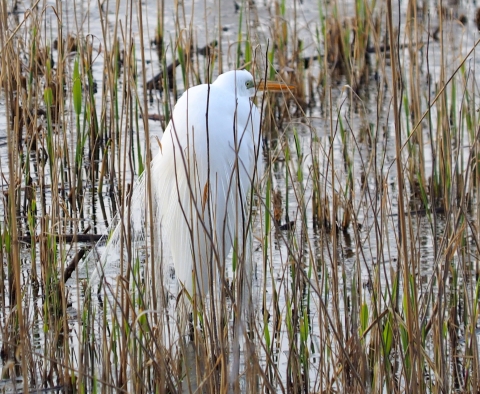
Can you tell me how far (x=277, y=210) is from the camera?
315 centimetres

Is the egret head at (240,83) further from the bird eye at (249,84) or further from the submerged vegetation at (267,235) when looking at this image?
the submerged vegetation at (267,235)

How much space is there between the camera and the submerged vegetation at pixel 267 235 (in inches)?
66.4

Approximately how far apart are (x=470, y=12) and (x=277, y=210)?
10.9 ft

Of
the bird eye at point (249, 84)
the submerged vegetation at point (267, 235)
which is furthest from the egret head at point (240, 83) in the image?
the submerged vegetation at point (267, 235)

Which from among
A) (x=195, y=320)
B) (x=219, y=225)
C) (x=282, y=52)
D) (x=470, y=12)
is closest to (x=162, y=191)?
(x=219, y=225)

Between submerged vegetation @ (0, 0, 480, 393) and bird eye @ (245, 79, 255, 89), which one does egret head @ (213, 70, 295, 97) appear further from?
submerged vegetation @ (0, 0, 480, 393)

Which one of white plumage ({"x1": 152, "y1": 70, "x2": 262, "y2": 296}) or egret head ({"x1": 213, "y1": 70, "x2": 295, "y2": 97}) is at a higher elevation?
egret head ({"x1": 213, "y1": 70, "x2": 295, "y2": 97})

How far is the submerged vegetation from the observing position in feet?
5.54

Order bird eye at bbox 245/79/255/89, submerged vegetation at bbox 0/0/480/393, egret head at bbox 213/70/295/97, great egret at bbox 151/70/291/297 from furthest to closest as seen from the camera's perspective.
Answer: bird eye at bbox 245/79/255/89 < egret head at bbox 213/70/295/97 < great egret at bbox 151/70/291/297 < submerged vegetation at bbox 0/0/480/393


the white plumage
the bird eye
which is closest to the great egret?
the white plumage

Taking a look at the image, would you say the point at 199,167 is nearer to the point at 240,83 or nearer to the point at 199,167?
the point at 199,167

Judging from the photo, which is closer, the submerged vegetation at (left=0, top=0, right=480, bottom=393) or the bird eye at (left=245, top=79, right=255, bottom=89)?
the submerged vegetation at (left=0, top=0, right=480, bottom=393)

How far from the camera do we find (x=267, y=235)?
231cm

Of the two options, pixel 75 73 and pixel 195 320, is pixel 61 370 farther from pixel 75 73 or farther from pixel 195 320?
pixel 75 73
